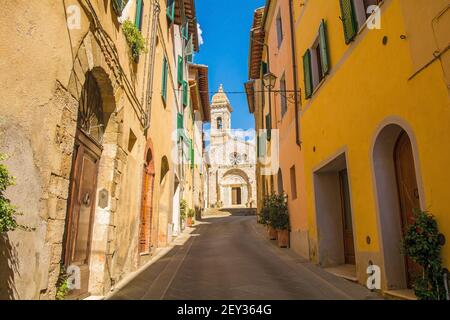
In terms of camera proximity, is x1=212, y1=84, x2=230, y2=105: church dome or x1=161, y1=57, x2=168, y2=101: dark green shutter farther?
x1=212, y1=84, x2=230, y2=105: church dome

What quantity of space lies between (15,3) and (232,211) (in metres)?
31.3

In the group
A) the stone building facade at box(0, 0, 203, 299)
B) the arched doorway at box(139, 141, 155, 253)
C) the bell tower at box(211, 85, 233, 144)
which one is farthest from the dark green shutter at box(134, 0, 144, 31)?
the bell tower at box(211, 85, 233, 144)

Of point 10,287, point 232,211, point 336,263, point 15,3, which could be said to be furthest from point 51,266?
point 232,211

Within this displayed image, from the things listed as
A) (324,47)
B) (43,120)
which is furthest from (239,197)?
(43,120)

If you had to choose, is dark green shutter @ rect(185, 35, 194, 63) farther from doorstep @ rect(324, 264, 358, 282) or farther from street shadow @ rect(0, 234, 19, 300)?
street shadow @ rect(0, 234, 19, 300)

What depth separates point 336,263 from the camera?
25.2 feet

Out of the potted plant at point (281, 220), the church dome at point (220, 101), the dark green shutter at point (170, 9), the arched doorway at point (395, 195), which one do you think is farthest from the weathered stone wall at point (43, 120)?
the church dome at point (220, 101)

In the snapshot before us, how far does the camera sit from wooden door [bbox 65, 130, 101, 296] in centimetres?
469

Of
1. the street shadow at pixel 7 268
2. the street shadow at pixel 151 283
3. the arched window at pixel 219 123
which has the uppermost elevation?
the arched window at pixel 219 123

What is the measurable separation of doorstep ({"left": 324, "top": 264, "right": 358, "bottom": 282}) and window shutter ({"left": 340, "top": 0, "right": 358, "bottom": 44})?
169 inches

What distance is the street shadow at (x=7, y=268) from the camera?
271cm

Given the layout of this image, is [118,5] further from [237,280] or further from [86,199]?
[237,280]

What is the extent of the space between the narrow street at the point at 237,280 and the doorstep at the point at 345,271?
0.15 m

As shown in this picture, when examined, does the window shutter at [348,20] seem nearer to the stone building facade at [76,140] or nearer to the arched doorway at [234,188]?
the stone building facade at [76,140]
